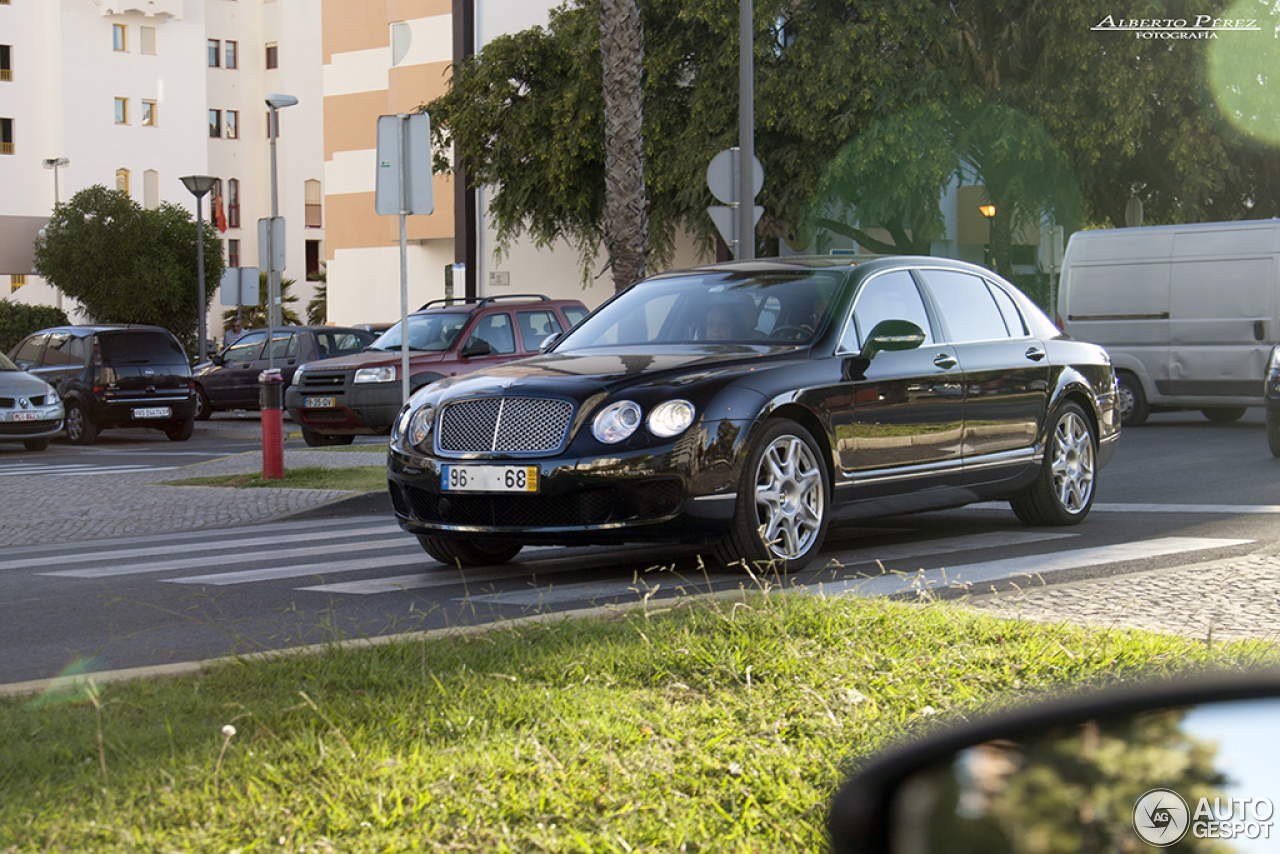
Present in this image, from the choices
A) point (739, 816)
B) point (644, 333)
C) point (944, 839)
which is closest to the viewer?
point (944, 839)

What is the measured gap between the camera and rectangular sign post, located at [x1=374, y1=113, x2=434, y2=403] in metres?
13.6

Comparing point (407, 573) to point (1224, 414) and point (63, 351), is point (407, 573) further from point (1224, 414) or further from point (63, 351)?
point (63, 351)

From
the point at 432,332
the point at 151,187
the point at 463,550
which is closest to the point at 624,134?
the point at 432,332

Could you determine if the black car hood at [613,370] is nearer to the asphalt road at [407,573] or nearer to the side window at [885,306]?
the side window at [885,306]

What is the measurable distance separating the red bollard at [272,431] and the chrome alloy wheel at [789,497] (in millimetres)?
7719

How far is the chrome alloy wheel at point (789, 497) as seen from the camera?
7.32 m

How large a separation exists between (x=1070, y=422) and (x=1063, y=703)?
8.38 meters

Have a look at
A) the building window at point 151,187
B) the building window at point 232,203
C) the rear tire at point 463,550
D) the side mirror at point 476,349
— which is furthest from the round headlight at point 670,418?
the building window at point 232,203

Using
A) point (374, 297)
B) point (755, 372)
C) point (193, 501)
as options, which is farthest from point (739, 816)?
point (374, 297)

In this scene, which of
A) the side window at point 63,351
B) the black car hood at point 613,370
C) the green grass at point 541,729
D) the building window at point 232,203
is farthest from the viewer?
the building window at point 232,203

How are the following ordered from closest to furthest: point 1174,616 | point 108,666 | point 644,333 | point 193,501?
point 108,666 → point 1174,616 → point 644,333 → point 193,501

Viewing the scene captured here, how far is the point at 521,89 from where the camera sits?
3481 centimetres

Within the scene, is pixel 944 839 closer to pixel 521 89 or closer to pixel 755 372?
pixel 755 372

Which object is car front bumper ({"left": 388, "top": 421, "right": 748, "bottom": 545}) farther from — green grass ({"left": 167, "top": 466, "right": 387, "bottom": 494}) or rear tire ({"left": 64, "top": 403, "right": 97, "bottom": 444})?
rear tire ({"left": 64, "top": 403, "right": 97, "bottom": 444})
